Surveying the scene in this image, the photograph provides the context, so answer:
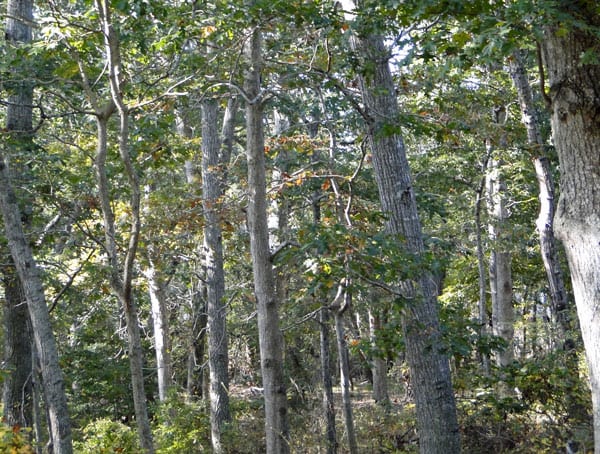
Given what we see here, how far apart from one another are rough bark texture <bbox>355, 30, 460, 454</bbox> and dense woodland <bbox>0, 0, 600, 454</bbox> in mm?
24

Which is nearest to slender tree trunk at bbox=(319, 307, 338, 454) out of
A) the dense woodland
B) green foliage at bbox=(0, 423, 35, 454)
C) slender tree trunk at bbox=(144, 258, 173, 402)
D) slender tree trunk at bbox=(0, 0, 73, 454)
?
the dense woodland

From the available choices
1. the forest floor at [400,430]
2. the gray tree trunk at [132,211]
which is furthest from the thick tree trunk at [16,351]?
the gray tree trunk at [132,211]

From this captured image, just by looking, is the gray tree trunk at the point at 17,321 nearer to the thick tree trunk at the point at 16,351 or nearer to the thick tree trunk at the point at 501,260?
the thick tree trunk at the point at 16,351

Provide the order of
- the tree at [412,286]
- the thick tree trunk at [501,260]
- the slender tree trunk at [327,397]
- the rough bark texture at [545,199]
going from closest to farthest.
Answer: the tree at [412,286] < the rough bark texture at [545,199] < the slender tree trunk at [327,397] < the thick tree trunk at [501,260]

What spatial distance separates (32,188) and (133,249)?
14.0 ft

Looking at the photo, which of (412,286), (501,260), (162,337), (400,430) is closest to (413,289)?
(412,286)

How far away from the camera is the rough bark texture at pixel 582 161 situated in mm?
4691

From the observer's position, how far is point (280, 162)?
1113 centimetres

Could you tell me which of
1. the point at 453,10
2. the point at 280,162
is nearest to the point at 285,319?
the point at 280,162

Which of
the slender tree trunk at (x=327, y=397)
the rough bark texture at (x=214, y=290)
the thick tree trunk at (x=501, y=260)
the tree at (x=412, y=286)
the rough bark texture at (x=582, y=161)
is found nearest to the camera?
the rough bark texture at (x=582, y=161)

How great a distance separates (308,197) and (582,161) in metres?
7.22

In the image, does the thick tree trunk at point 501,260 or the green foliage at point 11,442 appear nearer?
the green foliage at point 11,442

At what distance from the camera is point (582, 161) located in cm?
477

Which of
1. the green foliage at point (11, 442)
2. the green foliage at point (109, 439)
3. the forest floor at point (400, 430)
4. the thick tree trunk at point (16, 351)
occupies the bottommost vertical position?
the forest floor at point (400, 430)
